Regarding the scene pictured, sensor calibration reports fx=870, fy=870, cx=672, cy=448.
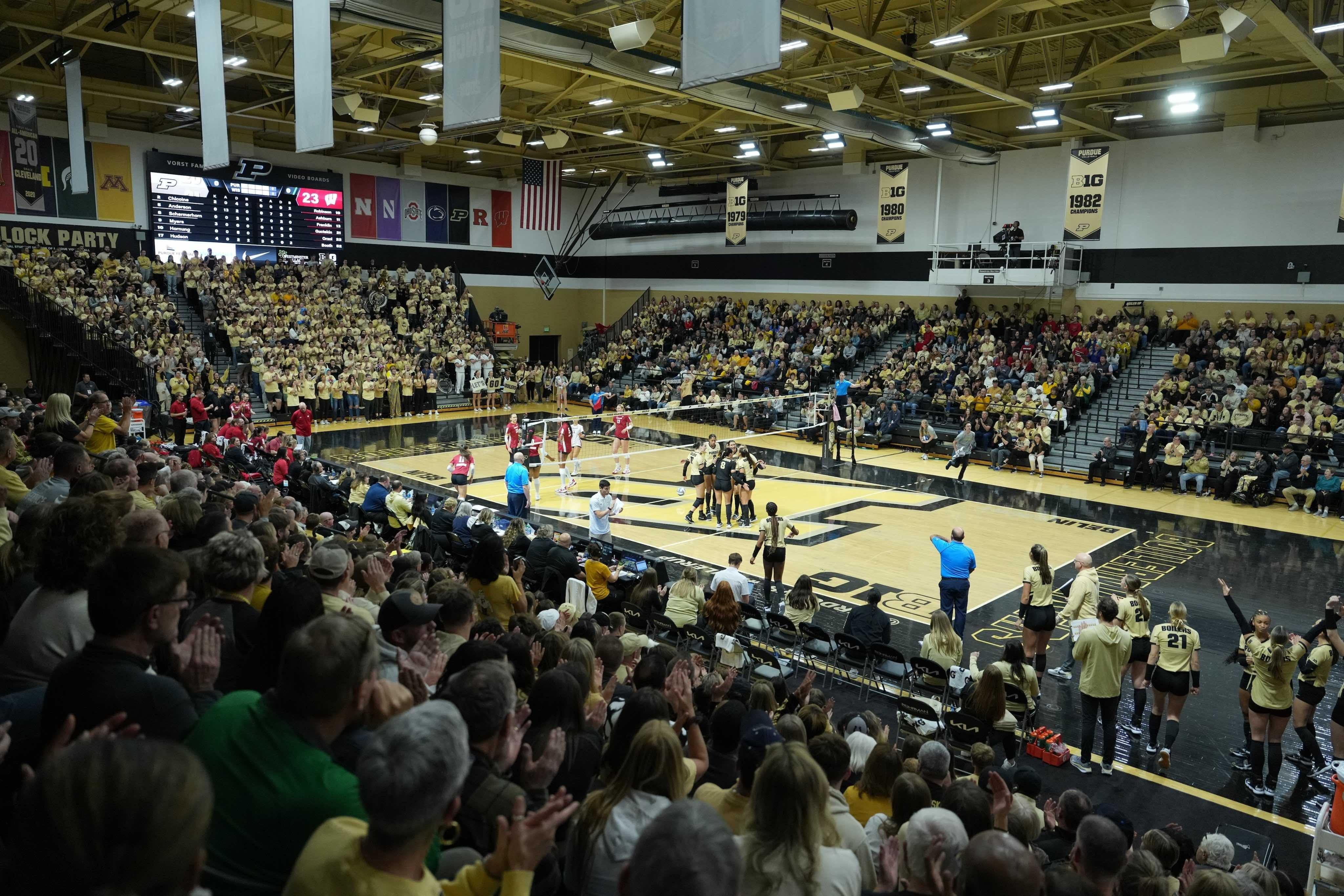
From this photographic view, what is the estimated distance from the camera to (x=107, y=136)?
30.7m

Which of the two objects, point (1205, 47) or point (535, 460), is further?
point (535, 460)

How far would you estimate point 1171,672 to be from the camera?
8.64 meters

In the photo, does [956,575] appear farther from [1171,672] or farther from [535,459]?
[535,459]

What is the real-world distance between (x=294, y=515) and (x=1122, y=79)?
83.1ft

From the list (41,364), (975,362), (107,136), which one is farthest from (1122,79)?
(107,136)

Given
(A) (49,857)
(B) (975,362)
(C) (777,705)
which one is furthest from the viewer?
(B) (975,362)

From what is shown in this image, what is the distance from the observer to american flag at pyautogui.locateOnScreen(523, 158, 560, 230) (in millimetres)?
28312

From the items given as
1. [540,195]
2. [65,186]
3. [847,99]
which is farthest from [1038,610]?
[65,186]

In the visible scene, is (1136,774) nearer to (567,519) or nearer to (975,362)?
(567,519)

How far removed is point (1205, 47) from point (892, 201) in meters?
12.7

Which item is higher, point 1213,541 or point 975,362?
point 975,362

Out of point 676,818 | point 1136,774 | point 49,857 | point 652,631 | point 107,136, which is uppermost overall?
point 107,136

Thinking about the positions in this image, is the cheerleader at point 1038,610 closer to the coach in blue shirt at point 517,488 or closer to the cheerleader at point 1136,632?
the cheerleader at point 1136,632

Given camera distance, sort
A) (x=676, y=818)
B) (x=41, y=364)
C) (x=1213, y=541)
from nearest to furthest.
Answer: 1. (x=676, y=818)
2. (x=1213, y=541)
3. (x=41, y=364)
